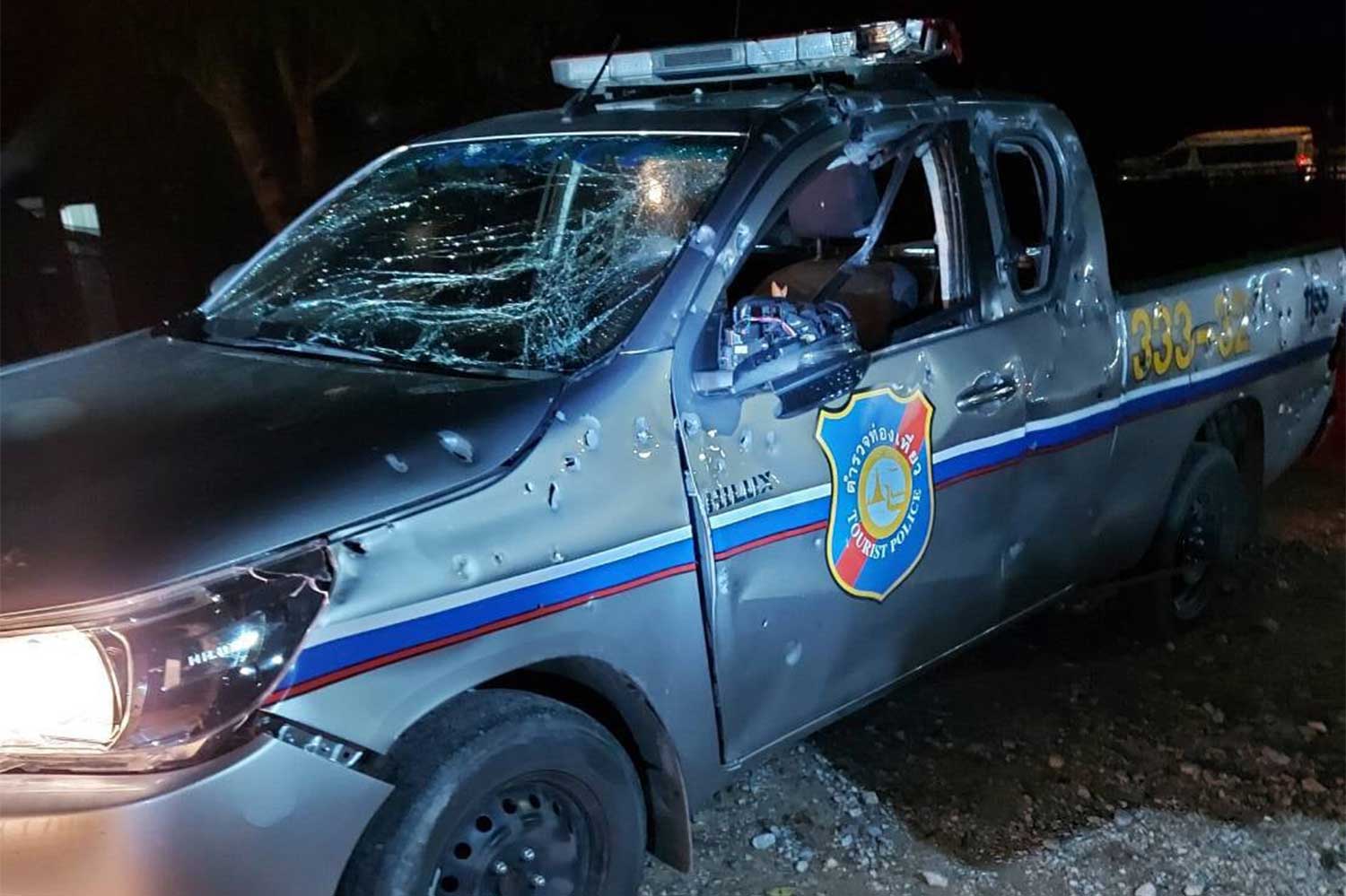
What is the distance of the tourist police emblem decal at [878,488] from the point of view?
3.06m

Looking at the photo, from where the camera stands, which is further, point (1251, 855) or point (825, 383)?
point (1251, 855)

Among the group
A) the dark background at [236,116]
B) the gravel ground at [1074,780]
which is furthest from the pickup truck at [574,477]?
the dark background at [236,116]

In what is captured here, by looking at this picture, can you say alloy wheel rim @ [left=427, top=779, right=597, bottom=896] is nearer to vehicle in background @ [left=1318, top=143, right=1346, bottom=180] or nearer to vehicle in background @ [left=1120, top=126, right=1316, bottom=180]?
vehicle in background @ [left=1120, top=126, right=1316, bottom=180]

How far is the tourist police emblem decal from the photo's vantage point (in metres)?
3.06

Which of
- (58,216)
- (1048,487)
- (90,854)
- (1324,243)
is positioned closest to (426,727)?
(90,854)

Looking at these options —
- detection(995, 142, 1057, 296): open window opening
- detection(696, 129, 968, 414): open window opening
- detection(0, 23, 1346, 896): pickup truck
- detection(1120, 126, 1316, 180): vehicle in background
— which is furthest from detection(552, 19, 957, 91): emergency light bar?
detection(1120, 126, 1316, 180): vehicle in background

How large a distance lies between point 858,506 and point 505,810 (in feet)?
3.74

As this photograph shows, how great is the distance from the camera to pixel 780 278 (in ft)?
13.3

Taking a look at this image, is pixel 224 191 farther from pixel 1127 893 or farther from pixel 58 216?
pixel 1127 893

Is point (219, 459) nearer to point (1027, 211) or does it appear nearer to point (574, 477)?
point (574, 477)

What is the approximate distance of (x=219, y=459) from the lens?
2463 millimetres

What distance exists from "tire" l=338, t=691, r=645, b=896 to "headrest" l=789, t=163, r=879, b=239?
5.57 feet

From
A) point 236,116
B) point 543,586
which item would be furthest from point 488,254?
point 236,116

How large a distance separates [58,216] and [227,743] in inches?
465
